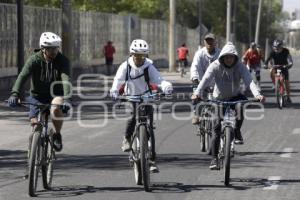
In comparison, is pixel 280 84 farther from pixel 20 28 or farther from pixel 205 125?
pixel 205 125

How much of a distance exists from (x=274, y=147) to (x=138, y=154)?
5.01 metres

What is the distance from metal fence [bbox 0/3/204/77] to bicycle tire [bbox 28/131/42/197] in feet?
72.8

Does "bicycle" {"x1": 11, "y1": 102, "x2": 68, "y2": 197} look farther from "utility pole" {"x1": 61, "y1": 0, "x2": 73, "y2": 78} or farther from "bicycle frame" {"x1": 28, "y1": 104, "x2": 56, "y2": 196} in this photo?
"utility pole" {"x1": 61, "y1": 0, "x2": 73, "y2": 78}

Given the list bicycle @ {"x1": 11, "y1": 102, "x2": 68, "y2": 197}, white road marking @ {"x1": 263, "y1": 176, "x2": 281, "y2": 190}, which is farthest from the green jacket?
white road marking @ {"x1": 263, "y1": 176, "x2": 281, "y2": 190}

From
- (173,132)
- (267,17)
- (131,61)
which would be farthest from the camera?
(267,17)

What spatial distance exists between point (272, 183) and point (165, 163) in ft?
7.95

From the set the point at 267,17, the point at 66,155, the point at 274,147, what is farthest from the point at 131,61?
the point at 267,17

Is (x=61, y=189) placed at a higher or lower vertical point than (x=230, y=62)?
lower

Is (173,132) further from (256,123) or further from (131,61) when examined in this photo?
(131,61)

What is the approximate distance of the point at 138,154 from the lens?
10844mm

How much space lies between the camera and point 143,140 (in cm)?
1081

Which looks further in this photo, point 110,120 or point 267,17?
point 267,17

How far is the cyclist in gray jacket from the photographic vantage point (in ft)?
38.1

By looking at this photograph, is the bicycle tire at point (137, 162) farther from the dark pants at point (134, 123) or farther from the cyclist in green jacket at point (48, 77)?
the cyclist in green jacket at point (48, 77)
